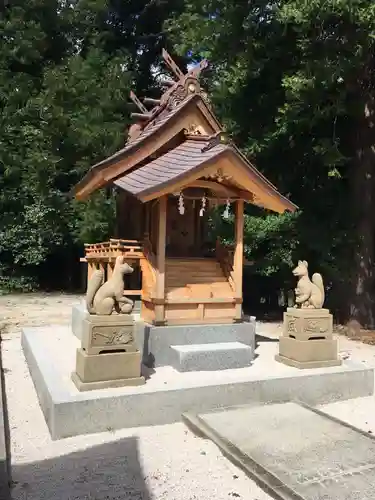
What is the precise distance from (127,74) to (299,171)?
10.9 metres

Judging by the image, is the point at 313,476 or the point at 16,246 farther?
the point at 16,246

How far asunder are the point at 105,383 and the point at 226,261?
3490 millimetres

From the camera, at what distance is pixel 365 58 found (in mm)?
10602

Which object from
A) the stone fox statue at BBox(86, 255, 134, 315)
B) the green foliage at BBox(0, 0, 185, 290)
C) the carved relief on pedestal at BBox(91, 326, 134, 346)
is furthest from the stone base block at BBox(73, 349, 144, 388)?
the green foliage at BBox(0, 0, 185, 290)

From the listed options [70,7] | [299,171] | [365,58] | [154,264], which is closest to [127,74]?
[70,7]

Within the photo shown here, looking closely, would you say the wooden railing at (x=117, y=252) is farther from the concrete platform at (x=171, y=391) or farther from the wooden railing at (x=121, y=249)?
the concrete platform at (x=171, y=391)

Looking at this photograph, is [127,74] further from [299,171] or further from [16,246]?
[299,171]

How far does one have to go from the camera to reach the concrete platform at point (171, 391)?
204 inches

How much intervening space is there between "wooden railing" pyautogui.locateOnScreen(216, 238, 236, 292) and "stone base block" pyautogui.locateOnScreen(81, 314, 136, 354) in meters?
2.73

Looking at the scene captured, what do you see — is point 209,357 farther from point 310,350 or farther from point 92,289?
point 92,289

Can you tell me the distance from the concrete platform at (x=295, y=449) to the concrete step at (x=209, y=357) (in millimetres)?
1004

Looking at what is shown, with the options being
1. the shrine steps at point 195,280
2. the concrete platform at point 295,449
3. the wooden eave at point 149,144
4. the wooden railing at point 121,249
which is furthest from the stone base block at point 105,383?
the wooden eave at point 149,144

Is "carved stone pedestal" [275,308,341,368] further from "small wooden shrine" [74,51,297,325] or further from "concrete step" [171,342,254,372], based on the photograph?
"small wooden shrine" [74,51,297,325]

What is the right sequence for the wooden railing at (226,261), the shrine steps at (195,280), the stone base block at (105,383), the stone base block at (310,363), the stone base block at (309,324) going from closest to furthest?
1. the stone base block at (105,383)
2. the stone base block at (310,363)
3. the stone base block at (309,324)
4. the shrine steps at (195,280)
5. the wooden railing at (226,261)
